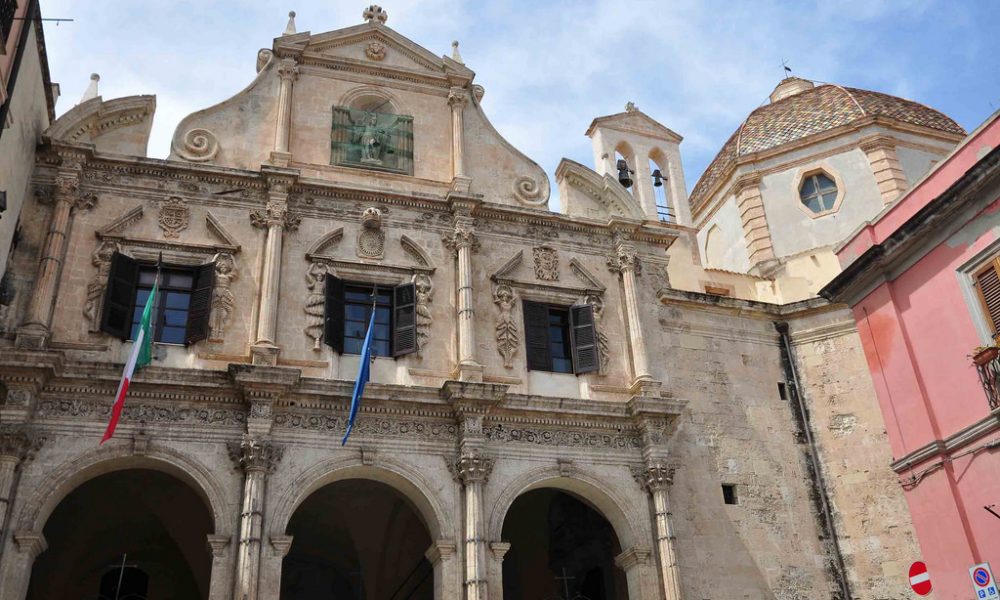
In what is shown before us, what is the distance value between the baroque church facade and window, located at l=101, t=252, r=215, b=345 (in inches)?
1.9

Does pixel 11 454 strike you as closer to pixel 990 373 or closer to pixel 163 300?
pixel 163 300

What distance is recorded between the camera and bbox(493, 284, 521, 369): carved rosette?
1703cm

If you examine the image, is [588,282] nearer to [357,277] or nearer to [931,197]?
[357,277]

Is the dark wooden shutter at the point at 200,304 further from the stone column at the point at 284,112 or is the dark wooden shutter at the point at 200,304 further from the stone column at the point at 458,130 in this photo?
the stone column at the point at 458,130

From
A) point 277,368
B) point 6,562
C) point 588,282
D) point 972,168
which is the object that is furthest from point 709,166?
point 6,562

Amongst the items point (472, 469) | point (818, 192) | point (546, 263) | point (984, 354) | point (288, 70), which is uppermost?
point (818, 192)

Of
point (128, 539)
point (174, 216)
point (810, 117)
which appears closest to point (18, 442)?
point (174, 216)

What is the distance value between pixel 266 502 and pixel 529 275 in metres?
6.74

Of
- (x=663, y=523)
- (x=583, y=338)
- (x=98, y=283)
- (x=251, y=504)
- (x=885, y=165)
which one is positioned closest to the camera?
(x=251, y=504)

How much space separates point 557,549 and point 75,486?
9.58 meters

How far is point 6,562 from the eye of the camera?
1300 cm

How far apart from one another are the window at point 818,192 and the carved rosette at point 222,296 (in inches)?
582

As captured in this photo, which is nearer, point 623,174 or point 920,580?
point 920,580

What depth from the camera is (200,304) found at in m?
15.9
